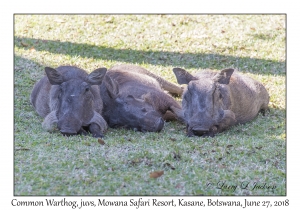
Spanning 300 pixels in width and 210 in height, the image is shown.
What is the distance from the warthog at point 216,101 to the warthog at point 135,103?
544mm

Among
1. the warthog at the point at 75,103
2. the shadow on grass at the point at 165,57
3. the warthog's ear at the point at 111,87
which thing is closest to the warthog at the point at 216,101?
the warthog's ear at the point at 111,87

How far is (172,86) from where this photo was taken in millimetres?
13125

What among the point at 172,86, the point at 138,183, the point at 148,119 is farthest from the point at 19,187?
the point at 172,86

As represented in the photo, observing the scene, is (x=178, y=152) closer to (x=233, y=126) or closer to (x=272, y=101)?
(x=233, y=126)

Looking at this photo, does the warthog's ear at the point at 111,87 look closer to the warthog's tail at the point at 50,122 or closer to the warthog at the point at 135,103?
the warthog at the point at 135,103

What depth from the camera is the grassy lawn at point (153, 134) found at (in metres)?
7.96

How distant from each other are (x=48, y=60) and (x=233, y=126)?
5315 mm

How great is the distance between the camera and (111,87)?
11.4m

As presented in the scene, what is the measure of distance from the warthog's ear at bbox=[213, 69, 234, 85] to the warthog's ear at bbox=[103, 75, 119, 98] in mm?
1709

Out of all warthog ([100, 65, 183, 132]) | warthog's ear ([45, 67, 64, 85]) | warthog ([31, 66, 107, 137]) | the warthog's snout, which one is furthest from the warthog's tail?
warthog ([100, 65, 183, 132])

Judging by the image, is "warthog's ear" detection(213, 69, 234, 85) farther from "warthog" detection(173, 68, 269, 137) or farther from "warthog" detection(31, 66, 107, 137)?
"warthog" detection(31, 66, 107, 137)

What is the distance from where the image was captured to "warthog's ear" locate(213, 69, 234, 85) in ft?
36.5

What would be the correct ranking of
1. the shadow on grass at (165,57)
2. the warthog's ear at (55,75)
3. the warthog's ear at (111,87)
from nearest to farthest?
the warthog's ear at (55,75)
the warthog's ear at (111,87)
the shadow on grass at (165,57)

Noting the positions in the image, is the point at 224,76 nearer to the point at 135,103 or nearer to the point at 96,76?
the point at 135,103
